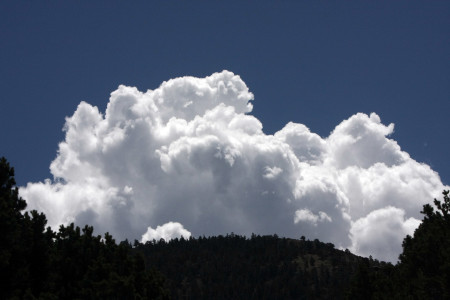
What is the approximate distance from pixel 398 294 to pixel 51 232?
18.6m

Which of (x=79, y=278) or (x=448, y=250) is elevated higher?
(x=448, y=250)

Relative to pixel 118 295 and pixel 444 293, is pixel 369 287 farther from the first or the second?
pixel 118 295

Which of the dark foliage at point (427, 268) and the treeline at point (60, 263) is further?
the dark foliage at point (427, 268)

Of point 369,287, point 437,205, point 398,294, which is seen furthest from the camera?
point 369,287

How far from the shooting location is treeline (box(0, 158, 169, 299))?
871 inches

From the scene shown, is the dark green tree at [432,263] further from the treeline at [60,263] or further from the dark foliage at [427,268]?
the treeline at [60,263]

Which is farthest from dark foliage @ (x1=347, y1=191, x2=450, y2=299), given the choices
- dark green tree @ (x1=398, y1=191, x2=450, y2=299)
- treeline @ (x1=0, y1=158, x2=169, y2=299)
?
treeline @ (x1=0, y1=158, x2=169, y2=299)

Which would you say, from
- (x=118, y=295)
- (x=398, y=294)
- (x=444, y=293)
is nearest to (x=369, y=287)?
(x=398, y=294)

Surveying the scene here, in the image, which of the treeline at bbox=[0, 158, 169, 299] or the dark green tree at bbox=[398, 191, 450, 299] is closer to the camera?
the treeline at bbox=[0, 158, 169, 299]

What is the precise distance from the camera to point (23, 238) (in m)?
23.3

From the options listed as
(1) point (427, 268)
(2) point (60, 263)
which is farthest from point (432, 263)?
(2) point (60, 263)

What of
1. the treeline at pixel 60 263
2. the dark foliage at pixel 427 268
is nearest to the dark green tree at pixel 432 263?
the dark foliage at pixel 427 268

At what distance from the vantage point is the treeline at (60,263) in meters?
22.1

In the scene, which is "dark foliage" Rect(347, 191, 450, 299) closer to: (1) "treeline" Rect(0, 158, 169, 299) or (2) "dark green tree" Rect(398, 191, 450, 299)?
(2) "dark green tree" Rect(398, 191, 450, 299)
